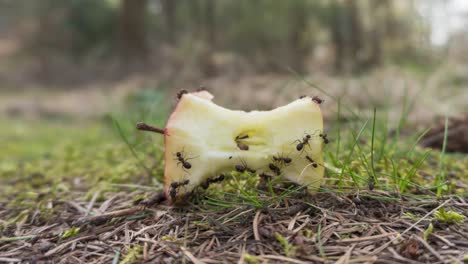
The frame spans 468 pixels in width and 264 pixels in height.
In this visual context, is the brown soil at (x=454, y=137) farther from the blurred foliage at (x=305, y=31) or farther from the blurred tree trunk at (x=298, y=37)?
the blurred tree trunk at (x=298, y=37)

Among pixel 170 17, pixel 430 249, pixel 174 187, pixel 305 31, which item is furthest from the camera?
pixel 170 17

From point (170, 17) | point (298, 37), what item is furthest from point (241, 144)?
point (170, 17)

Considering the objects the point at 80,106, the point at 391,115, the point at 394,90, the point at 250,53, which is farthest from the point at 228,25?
the point at 391,115

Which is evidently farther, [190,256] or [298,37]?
[298,37]

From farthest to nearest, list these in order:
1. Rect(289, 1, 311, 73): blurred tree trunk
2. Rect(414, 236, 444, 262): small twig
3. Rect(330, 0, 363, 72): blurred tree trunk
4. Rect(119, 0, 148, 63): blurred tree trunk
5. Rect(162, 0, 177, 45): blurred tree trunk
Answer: Rect(119, 0, 148, 63): blurred tree trunk < Rect(162, 0, 177, 45): blurred tree trunk < Rect(289, 1, 311, 73): blurred tree trunk < Rect(330, 0, 363, 72): blurred tree trunk < Rect(414, 236, 444, 262): small twig

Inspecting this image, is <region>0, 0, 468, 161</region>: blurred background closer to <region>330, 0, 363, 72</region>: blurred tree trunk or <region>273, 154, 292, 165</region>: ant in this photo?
<region>330, 0, 363, 72</region>: blurred tree trunk

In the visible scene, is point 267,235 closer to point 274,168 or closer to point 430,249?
point 274,168

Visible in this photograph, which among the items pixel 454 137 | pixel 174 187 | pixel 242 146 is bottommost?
pixel 454 137

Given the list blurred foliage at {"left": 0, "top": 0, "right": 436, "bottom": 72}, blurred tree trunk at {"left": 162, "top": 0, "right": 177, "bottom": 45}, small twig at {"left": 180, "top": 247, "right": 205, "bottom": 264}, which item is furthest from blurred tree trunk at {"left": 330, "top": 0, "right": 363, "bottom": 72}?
small twig at {"left": 180, "top": 247, "right": 205, "bottom": 264}
